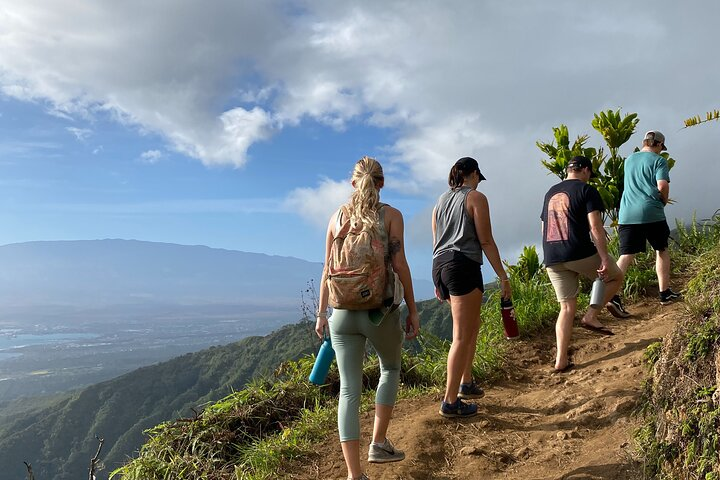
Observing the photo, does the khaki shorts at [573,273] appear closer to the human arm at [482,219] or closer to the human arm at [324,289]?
the human arm at [482,219]

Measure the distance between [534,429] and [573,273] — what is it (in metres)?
1.56

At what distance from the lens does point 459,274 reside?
4504 mm

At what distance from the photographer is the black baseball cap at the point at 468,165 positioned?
4.66m

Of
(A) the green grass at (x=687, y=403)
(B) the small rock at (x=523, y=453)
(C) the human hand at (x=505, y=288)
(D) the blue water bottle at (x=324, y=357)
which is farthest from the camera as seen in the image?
(C) the human hand at (x=505, y=288)

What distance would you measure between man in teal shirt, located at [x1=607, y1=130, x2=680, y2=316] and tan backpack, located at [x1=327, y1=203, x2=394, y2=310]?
168 inches

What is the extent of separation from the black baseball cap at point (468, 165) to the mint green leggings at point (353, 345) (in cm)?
151

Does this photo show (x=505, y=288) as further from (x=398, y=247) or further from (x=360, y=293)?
(x=360, y=293)

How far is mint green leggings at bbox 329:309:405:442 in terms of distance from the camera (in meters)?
3.66

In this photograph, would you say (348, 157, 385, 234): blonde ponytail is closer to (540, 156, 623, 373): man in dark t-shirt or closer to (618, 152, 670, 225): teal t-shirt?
(540, 156, 623, 373): man in dark t-shirt

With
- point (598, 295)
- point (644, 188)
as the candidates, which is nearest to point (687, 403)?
point (598, 295)

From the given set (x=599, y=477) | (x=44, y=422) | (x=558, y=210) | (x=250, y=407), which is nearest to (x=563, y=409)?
(x=599, y=477)

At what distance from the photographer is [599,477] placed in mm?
3654

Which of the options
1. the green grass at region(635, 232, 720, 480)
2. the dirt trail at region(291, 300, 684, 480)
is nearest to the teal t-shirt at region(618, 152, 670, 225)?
the dirt trail at region(291, 300, 684, 480)

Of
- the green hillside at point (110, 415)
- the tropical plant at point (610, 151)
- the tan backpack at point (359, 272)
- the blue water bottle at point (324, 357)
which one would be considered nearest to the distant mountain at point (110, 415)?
the green hillside at point (110, 415)
